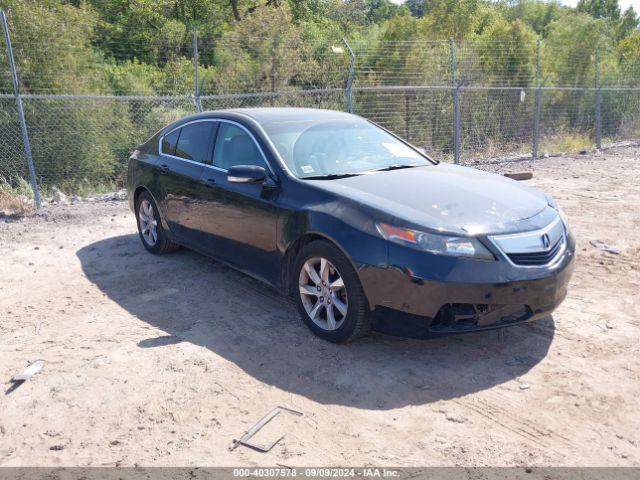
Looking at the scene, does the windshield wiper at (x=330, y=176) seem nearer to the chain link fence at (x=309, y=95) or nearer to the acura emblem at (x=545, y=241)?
the acura emblem at (x=545, y=241)

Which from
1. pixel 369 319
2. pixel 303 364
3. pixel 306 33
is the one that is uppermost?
pixel 306 33

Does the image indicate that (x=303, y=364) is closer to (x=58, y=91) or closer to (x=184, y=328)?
(x=184, y=328)

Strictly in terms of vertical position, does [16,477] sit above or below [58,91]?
below

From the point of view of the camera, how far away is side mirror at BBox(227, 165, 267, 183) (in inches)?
186

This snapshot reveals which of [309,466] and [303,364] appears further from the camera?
[303,364]

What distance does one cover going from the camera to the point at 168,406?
3627 millimetres

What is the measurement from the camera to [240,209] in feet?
16.7

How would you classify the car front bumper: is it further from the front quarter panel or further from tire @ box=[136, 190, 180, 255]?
tire @ box=[136, 190, 180, 255]

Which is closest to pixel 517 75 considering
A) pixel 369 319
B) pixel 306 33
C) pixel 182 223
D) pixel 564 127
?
pixel 564 127

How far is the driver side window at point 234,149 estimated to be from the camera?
5105 millimetres

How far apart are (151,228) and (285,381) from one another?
337 centimetres

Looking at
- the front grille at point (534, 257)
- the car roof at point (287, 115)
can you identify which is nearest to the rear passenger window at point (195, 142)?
the car roof at point (287, 115)

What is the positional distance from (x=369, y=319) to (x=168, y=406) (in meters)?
1.38

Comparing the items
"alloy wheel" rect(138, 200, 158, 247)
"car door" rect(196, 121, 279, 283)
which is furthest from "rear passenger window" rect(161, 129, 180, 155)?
"car door" rect(196, 121, 279, 283)
